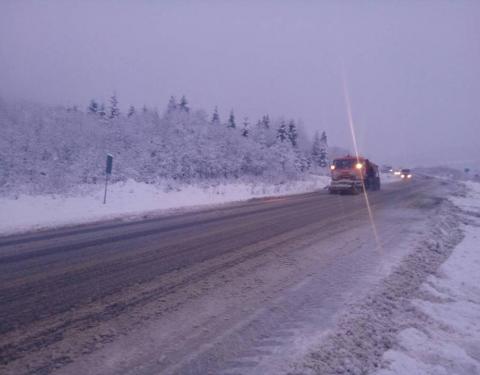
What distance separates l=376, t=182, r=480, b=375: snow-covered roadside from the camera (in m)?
3.51

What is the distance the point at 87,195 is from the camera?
62.0 ft

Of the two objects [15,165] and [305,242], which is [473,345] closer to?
[305,242]

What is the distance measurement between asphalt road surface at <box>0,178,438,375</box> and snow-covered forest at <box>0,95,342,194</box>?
757 inches

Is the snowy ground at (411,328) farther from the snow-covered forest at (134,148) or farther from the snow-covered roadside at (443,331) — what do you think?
the snow-covered forest at (134,148)

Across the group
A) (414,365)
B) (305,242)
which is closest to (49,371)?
(414,365)

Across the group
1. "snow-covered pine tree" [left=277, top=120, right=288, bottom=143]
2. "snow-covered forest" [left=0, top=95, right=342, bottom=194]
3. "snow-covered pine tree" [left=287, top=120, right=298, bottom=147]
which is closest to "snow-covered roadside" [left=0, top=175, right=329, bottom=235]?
"snow-covered forest" [left=0, top=95, right=342, bottom=194]

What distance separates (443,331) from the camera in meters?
4.27

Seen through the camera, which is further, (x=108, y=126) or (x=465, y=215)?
(x=108, y=126)

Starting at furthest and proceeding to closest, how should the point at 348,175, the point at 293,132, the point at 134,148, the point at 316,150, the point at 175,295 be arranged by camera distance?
the point at 316,150, the point at 293,132, the point at 134,148, the point at 348,175, the point at 175,295

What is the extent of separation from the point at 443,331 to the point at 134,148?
42335 millimetres

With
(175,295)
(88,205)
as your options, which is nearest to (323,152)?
(88,205)

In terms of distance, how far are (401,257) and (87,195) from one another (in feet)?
53.6

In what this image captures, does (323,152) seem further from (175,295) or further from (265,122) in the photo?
(175,295)

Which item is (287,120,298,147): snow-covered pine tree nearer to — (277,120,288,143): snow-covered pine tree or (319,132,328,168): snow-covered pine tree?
(277,120,288,143): snow-covered pine tree
